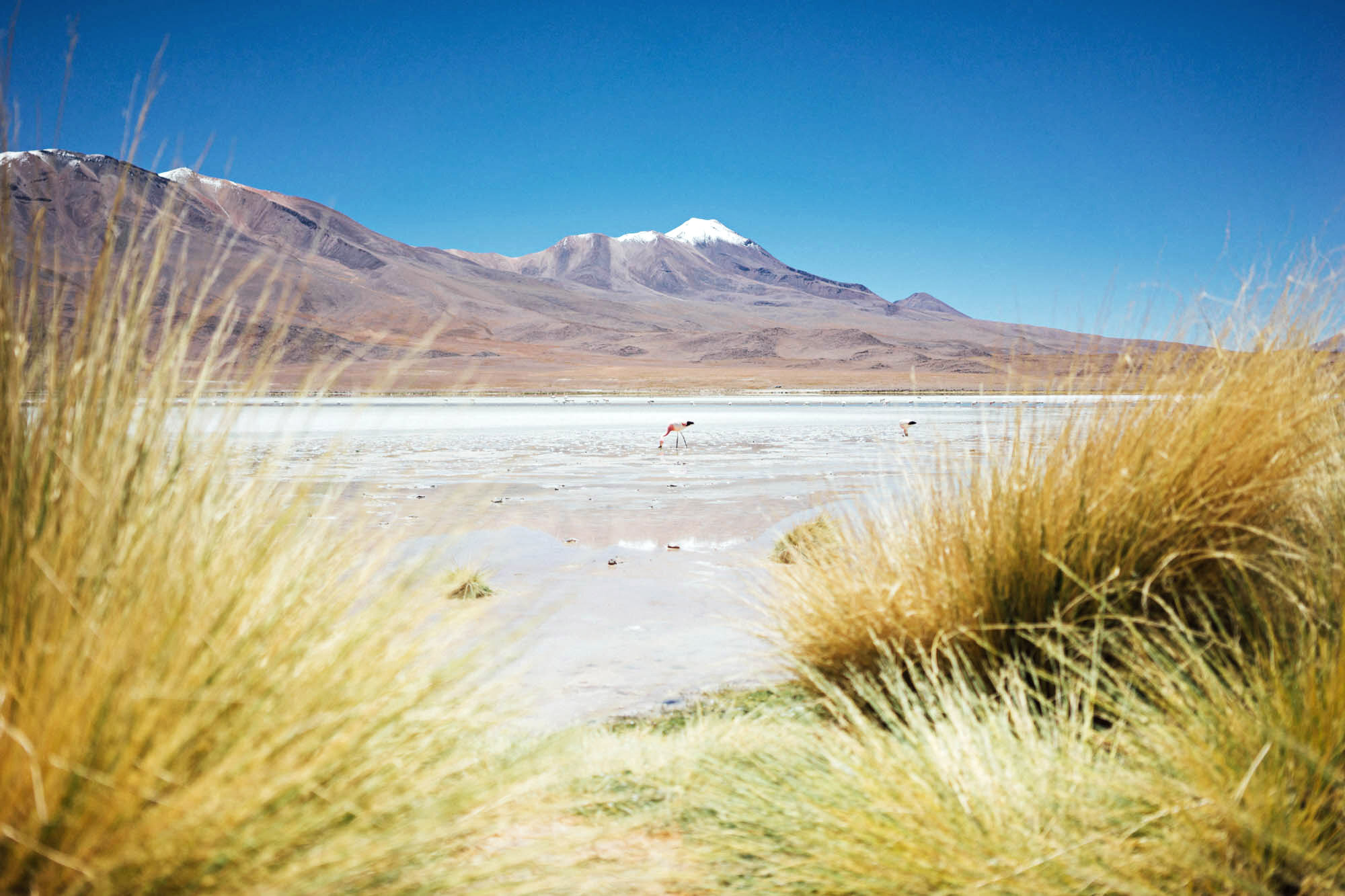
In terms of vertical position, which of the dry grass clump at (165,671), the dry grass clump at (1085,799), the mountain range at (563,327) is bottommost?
the dry grass clump at (1085,799)

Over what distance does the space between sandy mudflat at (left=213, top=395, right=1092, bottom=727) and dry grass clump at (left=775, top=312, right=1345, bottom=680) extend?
251mm

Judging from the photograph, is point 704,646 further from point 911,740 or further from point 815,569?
point 911,740

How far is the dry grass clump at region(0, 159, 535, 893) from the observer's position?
3.84ft

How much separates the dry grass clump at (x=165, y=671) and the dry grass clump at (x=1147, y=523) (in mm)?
1466

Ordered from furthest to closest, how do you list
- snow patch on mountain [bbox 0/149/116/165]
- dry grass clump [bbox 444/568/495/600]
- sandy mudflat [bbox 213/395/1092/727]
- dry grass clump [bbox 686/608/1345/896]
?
dry grass clump [bbox 444/568/495/600]
sandy mudflat [bbox 213/395/1092/727]
dry grass clump [bbox 686/608/1345/896]
snow patch on mountain [bbox 0/149/116/165]

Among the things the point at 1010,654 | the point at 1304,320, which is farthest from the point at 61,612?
the point at 1304,320

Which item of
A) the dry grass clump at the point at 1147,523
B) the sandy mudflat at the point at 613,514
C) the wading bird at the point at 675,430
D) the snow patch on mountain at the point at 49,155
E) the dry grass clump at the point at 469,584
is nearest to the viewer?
the snow patch on mountain at the point at 49,155

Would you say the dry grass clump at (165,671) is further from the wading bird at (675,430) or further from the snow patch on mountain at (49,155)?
the wading bird at (675,430)

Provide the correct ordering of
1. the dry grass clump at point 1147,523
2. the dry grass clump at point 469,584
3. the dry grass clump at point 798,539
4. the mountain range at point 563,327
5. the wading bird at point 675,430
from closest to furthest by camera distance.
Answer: the dry grass clump at point 1147,523 → the dry grass clump at point 469,584 → the dry grass clump at point 798,539 → the wading bird at point 675,430 → the mountain range at point 563,327

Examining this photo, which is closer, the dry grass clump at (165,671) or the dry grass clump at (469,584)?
the dry grass clump at (165,671)

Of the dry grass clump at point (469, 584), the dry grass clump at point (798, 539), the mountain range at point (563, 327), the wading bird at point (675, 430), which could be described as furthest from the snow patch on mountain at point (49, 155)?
the mountain range at point (563, 327)

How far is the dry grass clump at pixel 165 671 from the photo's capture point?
46.1 inches

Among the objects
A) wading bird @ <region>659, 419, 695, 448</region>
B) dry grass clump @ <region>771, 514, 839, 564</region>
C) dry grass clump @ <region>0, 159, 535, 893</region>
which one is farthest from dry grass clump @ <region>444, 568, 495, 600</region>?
wading bird @ <region>659, 419, 695, 448</region>

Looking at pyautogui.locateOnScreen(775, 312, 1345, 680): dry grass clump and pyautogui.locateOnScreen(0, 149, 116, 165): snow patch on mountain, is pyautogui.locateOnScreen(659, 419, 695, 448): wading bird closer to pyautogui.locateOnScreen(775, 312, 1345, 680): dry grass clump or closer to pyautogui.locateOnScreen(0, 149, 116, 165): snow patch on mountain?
pyautogui.locateOnScreen(0, 149, 116, 165): snow patch on mountain
